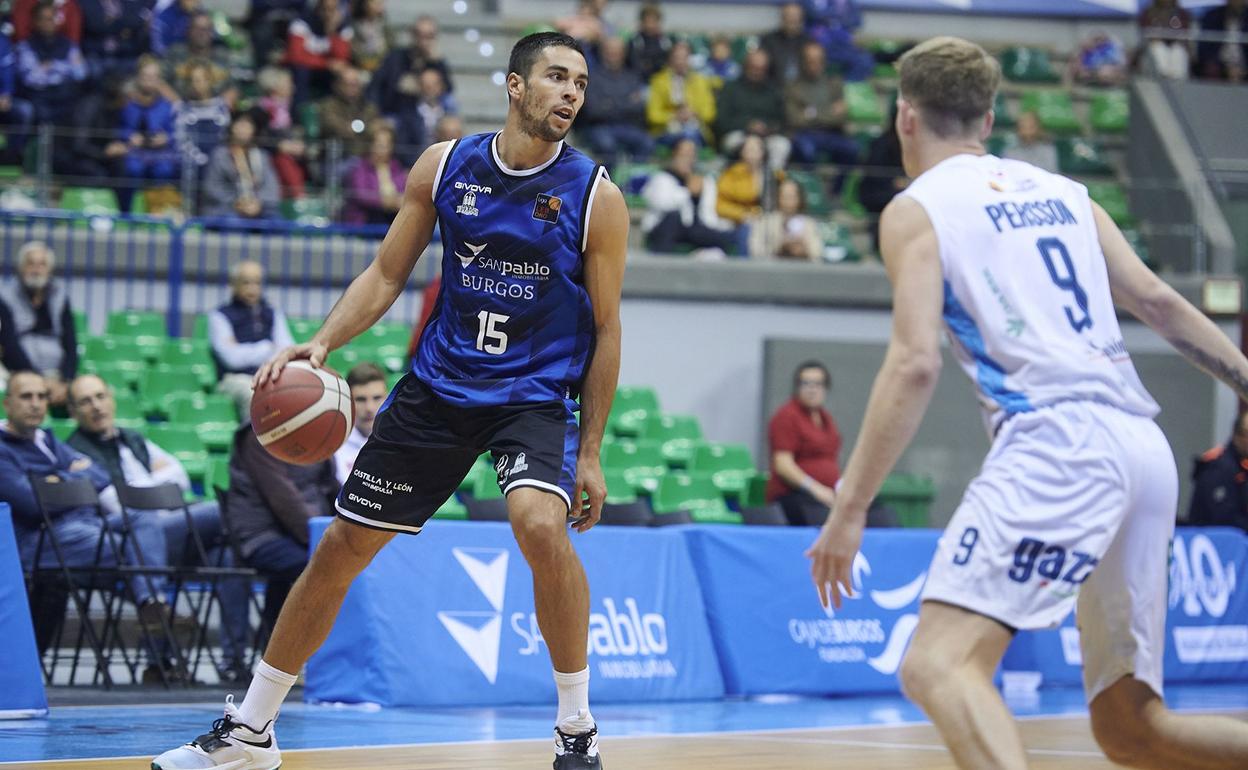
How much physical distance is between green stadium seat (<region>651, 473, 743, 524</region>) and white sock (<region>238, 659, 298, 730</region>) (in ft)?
23.0

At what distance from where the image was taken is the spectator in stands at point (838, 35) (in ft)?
61.6

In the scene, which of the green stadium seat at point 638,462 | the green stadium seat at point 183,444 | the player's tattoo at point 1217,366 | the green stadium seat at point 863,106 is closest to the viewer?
the player's tattoo at point 1217,366

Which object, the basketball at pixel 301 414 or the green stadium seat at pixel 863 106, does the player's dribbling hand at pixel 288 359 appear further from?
the green stadium seat at pixel 863 106

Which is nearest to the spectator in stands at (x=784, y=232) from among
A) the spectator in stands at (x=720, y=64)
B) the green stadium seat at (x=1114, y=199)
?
the spectator in stands at (x=720, y=64)

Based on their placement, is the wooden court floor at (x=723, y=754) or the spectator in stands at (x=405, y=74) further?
the spectator in stands at (x=405, y=74)

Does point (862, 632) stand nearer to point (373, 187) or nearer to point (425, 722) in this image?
point (425, 722)

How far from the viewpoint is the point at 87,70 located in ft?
49.2

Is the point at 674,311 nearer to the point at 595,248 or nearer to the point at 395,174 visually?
the point at 395,174

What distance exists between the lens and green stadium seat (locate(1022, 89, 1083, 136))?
19.0 meters

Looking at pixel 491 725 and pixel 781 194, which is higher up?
pixel 781 194

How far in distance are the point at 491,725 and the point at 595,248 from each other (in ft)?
9.99

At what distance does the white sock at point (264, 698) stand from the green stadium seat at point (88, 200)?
9.54 meters

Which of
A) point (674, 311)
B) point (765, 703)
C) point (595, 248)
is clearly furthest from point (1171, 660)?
point (595, 248)

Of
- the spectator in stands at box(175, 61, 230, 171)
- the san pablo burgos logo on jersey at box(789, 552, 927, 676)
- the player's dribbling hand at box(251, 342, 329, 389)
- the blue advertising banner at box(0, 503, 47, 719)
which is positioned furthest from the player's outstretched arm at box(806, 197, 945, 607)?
the spectator in stands at box(175, 61, 230, 171)
